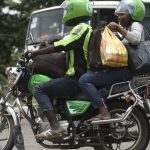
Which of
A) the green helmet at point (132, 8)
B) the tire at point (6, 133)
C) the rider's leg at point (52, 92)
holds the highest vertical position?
the green helmet at point (132, 8)

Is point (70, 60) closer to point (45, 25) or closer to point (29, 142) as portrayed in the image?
point (29, 142)

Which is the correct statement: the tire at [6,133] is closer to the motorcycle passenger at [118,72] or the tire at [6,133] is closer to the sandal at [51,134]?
the sandal at [51,134]

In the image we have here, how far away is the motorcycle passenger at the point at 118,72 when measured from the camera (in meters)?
6.40

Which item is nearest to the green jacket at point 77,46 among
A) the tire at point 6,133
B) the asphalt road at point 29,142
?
the tire at point 6,133

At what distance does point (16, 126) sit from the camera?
6.63 meters

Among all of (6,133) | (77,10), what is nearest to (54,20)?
(6,133)

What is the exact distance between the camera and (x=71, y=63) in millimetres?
6500

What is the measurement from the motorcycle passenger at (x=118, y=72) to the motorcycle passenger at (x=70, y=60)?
141mm

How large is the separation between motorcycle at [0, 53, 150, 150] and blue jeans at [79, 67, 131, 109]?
0.23 ft

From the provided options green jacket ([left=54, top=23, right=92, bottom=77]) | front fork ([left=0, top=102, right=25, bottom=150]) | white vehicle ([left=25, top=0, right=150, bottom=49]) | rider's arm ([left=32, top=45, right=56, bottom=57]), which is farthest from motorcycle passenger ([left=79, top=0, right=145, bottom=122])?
white vehicle ([left=25, top=0, right=150, bottom=49])

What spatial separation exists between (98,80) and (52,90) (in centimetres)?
49

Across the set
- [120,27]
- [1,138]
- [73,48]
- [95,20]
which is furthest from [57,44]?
[95,20]

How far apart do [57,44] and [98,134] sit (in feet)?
3.34

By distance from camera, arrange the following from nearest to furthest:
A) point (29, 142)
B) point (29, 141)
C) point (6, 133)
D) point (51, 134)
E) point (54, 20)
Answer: point (51, 134) → point (6, 133) → point (29, 142) → point (29, 141) → point (54, 20)
